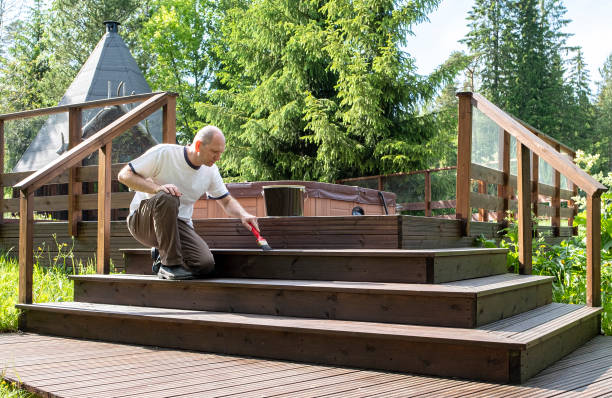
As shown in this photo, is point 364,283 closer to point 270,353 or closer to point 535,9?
point 270,353

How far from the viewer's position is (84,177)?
5.63 meters

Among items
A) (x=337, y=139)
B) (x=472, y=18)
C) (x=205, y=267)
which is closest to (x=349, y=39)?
(x=337, y=139)

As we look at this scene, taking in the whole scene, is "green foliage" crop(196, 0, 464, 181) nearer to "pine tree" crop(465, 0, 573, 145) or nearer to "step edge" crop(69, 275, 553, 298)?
"step edge" crop(69, 275, 553, 298)

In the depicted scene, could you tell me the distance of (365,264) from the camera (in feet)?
10.6

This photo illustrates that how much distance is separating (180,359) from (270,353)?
1.53 ft

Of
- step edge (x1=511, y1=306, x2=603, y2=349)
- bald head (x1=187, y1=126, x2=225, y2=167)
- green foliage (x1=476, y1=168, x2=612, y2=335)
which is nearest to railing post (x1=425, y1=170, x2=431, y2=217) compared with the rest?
green foliage (x1=476, y1=168, x2=612, y2=335)

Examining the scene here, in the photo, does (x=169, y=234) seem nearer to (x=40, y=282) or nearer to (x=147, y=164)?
(x=147, y=164)

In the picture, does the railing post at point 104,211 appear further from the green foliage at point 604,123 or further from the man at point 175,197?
the green foliage at point 604,123

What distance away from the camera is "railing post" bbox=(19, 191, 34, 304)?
12.6 feet

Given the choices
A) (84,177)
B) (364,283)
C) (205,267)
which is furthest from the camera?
(84,177)

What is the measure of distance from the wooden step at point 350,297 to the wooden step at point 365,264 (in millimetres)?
89

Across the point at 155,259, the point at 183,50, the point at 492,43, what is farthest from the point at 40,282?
the point at 492,43

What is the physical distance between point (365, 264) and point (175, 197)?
3.91ft

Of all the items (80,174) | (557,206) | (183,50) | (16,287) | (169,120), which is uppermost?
(183,50)
